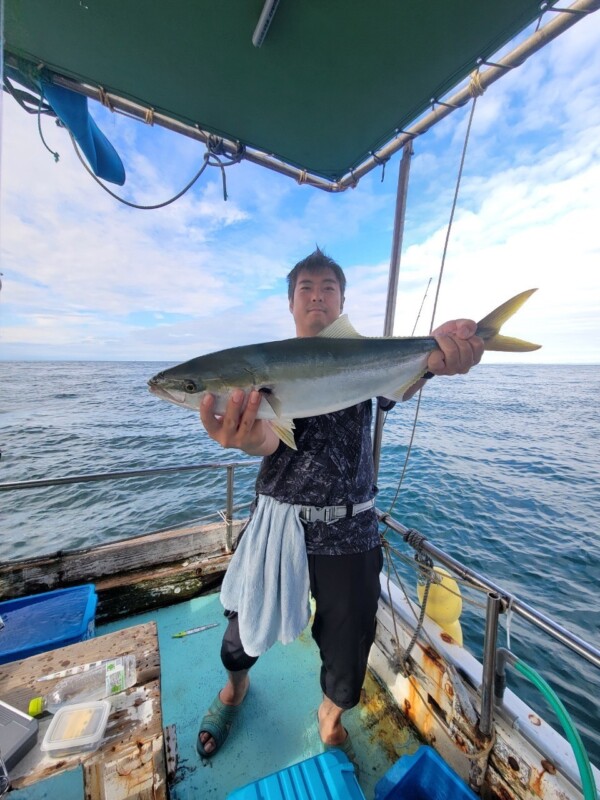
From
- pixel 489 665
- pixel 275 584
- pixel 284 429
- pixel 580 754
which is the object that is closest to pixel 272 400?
pixel 284 429

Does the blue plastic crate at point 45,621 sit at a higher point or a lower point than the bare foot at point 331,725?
higher

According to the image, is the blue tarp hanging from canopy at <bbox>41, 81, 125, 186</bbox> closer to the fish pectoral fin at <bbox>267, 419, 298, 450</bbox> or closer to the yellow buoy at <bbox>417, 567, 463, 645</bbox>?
the fish pectoral fin at <bbox>267, 419, 298, 450</bbox>

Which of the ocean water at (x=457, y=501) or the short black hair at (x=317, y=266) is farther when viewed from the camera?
the ocean water at (x=457, y=501)

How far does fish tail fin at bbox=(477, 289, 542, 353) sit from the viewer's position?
2570 millimetres

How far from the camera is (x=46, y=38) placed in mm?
2166

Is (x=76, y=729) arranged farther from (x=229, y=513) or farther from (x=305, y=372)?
(x=229, y=513)

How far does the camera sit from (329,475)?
230 centimetres

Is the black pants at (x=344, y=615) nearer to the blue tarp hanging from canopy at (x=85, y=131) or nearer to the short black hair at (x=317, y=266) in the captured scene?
the short black hair at (x=317, y=266)

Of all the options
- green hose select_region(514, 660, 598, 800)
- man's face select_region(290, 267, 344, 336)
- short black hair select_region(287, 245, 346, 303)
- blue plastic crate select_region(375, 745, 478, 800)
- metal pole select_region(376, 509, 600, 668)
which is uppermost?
short black hair select_region(287, 245, 346, 303)

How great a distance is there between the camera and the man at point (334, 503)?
2.21m

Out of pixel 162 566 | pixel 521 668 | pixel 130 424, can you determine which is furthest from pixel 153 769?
pixel 130 424

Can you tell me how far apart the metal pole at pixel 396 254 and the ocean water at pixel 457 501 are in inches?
34.0

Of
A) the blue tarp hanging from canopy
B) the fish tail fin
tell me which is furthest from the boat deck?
the blue tarp hanging from canopy

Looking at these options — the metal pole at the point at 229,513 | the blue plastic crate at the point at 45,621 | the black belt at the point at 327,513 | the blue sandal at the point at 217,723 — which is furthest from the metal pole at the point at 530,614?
the blue plastic crate at the point at 45,621
